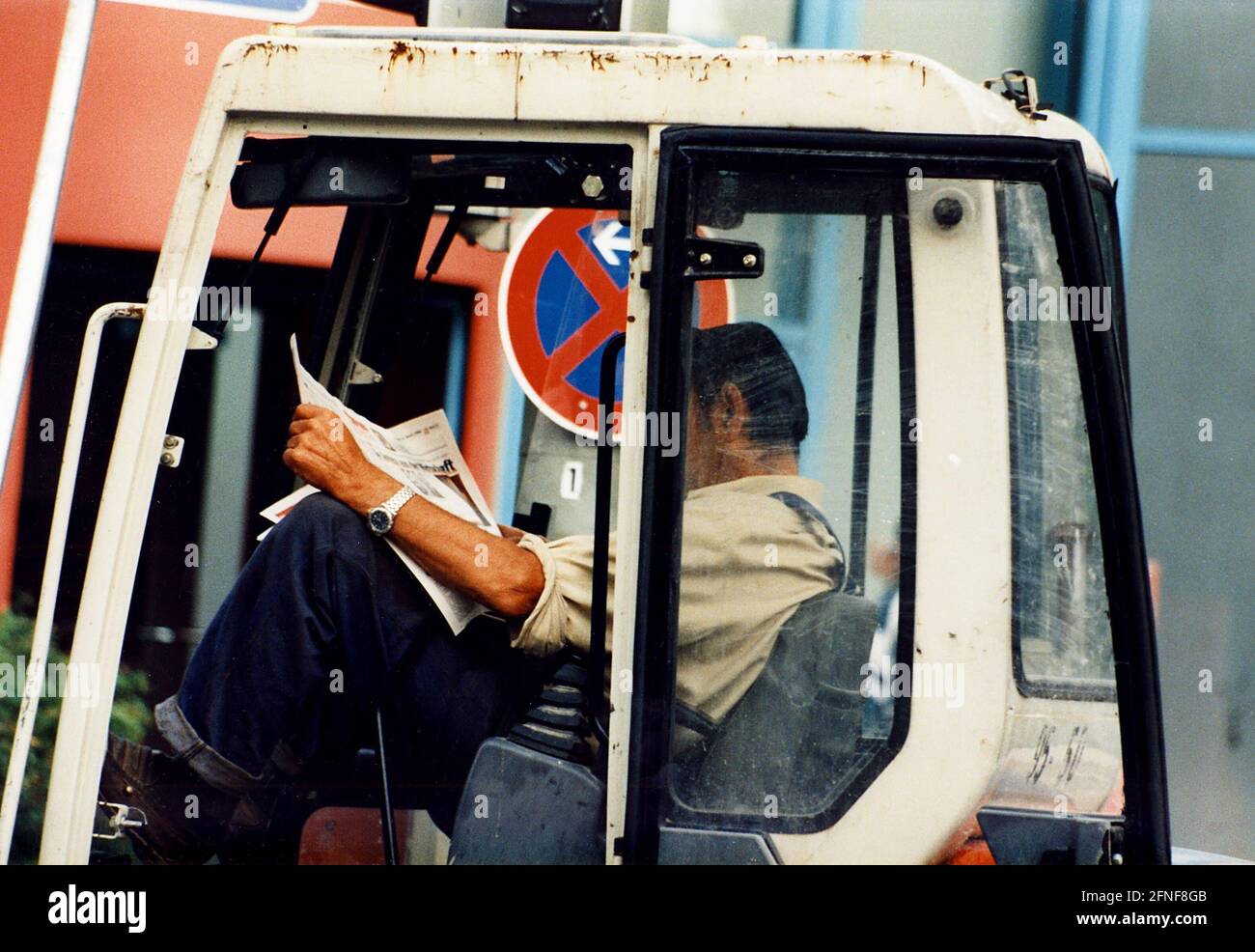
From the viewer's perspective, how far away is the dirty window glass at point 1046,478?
83.7 inches

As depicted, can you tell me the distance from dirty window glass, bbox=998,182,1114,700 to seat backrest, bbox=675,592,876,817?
25 cm

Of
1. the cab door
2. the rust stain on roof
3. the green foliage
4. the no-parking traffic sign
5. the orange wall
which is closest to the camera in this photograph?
the cab door

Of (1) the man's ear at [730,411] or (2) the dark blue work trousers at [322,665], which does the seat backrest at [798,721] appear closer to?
(1) the man's ear at [730,411]

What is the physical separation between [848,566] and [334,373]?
1.45 metres

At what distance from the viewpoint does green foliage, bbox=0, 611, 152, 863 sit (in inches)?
107

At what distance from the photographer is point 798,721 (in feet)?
7.08

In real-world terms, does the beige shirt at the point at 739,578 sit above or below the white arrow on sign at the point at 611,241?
below

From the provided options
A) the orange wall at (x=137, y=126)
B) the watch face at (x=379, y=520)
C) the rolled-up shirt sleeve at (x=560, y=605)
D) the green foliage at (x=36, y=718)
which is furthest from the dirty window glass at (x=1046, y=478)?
the orange wall at (x=137, y=126)

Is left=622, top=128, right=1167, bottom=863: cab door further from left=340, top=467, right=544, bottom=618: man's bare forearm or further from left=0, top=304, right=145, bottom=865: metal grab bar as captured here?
left=0, top=304, right=145, bottom=865: metal grab bar

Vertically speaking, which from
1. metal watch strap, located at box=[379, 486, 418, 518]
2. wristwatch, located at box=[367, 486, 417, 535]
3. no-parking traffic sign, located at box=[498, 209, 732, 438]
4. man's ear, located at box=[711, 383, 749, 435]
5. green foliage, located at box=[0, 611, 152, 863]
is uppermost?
no-parking traffic sign, located at box=[498, 209, 732, 438]

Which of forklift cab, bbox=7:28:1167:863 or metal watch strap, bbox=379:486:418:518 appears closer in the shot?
forklift cab, bbox=7:28:1167:863

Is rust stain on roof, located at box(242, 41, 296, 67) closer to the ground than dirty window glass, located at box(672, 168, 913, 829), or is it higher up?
higher up

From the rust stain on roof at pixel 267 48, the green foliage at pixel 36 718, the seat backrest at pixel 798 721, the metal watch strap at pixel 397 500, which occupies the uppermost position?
the rust stain on roof at pixel 267 48

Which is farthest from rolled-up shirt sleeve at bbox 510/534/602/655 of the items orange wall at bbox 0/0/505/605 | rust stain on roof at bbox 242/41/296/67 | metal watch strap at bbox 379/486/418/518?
orange wall at bbox 0/0/505/605
